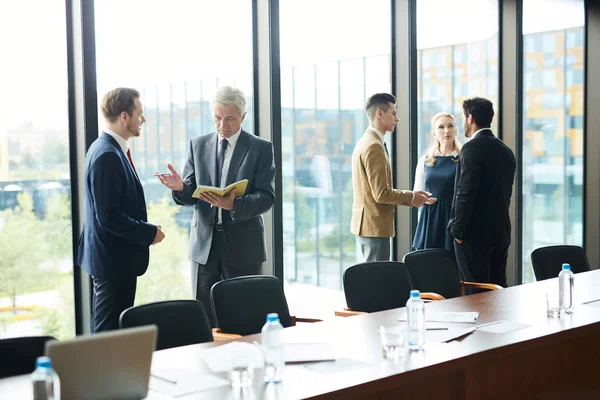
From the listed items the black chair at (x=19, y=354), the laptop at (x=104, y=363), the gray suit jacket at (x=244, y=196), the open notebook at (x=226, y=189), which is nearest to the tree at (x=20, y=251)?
the gray suit jacket at (x=244, y=196)

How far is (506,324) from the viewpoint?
10.2 feet

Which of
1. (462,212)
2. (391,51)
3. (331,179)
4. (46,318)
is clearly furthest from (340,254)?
(46,318)

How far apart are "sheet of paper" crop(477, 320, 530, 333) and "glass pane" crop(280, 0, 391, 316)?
2756mm

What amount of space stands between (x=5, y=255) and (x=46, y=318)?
51 cm

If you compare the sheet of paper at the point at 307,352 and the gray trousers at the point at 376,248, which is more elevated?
the gray trousers at the point at 376,248

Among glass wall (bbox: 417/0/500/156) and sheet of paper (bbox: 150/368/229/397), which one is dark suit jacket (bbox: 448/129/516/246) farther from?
sheet of paper (bbox: 150/368/229/397)

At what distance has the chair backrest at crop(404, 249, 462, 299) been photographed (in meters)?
4.43

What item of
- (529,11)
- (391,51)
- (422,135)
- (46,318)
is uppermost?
(529,11)

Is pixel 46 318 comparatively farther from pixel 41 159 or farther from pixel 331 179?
pixel 331 179

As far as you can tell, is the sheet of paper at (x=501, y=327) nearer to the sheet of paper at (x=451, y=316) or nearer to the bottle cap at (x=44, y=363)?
the sheet of paper at (x=451, y=316)

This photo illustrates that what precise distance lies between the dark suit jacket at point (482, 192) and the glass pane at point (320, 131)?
117cm

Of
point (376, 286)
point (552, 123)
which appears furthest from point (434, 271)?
point (552, 123)

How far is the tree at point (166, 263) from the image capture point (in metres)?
4.97

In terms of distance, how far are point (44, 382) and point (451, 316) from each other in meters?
2.02
